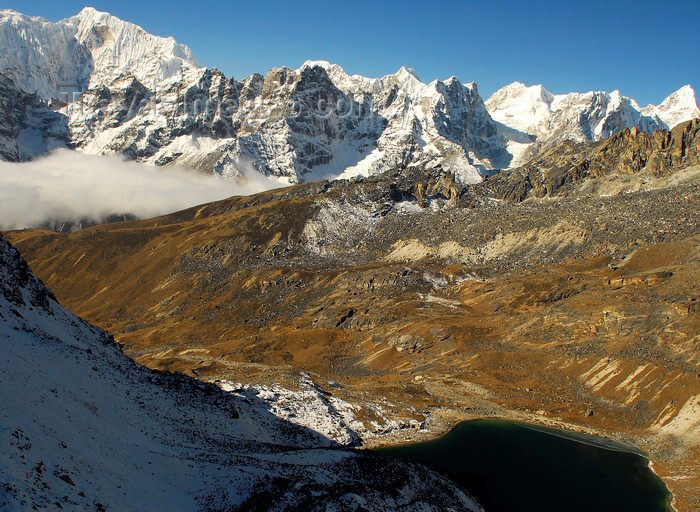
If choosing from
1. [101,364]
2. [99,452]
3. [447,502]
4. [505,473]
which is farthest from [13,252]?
[505,473]

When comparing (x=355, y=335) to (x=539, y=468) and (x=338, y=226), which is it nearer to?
(x=539, y=468)

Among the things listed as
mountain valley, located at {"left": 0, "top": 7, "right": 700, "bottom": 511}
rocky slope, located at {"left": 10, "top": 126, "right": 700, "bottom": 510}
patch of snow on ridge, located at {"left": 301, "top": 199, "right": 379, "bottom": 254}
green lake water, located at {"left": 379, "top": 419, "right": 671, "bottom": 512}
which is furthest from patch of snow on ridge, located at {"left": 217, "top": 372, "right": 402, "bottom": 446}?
patch of snow on ridge, located at {"left": 301, "top": 199, "right": 379, "bottom": 254}

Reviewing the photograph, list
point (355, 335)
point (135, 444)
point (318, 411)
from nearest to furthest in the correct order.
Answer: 1. point (135, 444)
2. point (318, 411)
3. point (355, 335)

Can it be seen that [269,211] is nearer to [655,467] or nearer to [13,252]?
[13,252]

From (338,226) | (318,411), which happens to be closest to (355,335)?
(318,411)

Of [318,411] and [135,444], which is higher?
[135,444]

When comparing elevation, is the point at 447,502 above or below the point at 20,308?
below

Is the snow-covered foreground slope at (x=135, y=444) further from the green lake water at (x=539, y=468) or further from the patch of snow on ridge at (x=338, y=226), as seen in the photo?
the patch of snow on ridge at (x=338, y=226)
